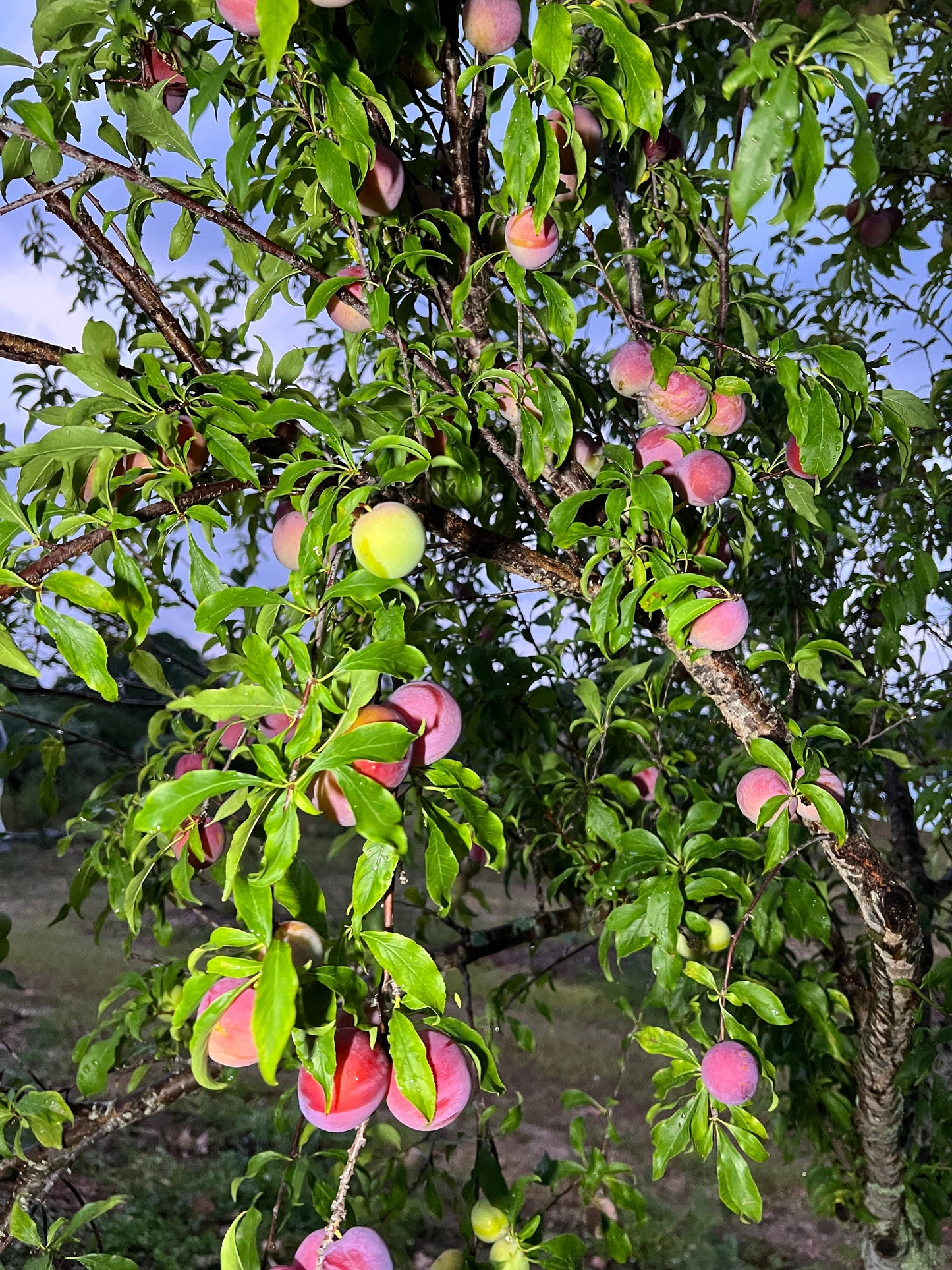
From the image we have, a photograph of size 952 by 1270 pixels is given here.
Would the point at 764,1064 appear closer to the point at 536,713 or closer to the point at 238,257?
the point at 536,713

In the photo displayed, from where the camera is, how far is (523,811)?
1358mm

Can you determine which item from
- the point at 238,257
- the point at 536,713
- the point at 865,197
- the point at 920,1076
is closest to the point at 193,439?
the point at 238,257

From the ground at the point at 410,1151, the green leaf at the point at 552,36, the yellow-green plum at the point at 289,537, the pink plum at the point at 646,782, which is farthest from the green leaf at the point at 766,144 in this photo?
the ground at the point at 410,1151

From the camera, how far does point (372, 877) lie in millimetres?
452

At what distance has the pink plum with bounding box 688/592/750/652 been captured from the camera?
79cm

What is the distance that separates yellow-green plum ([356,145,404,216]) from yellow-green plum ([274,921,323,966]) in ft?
1.90

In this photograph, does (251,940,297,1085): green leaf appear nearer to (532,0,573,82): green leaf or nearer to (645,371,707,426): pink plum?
(532,0,573,82): green leaf

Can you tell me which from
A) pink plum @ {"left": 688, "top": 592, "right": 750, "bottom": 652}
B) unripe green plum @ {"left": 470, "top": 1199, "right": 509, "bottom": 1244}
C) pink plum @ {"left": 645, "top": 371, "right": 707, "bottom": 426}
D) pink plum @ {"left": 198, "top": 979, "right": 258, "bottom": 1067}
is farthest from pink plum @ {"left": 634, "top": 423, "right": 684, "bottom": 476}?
unripe green plum @ {"left": 470, "top": 1199, "right": 509, "bottom": 1244}

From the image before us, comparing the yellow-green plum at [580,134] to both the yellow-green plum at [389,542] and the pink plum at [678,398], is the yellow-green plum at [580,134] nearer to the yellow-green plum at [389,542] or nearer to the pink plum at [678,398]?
the pink plum at [678,398]

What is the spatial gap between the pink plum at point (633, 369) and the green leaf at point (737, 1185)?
2.34 feet

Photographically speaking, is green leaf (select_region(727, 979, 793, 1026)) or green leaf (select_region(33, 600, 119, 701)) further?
green leaf (select_region(727, 979, 793, 1026))

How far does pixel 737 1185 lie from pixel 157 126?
1003mm

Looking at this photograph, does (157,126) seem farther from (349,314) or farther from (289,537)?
(289,537)

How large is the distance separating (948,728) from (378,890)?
1373 millimetres
